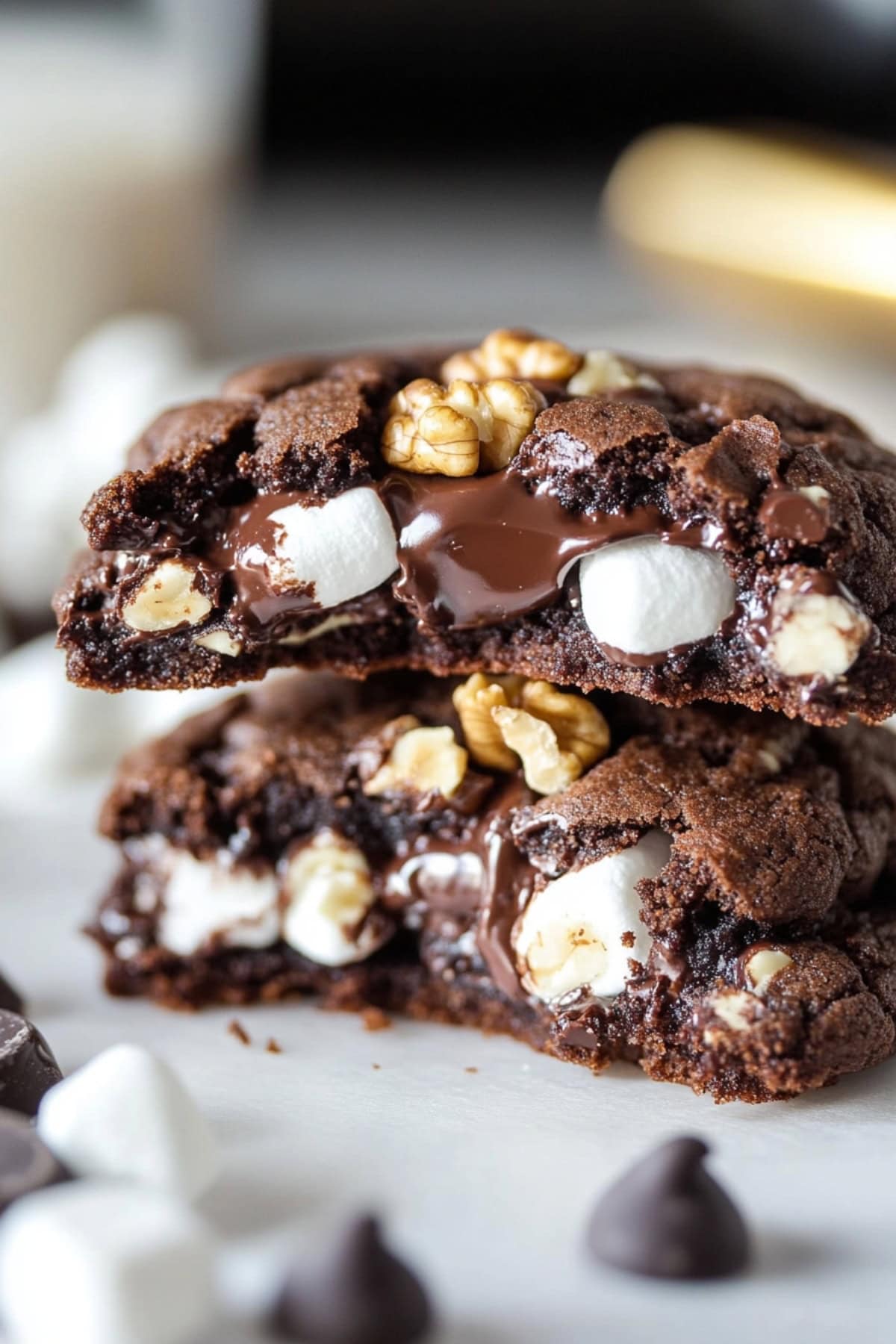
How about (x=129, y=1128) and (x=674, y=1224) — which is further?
(x=129, y=1128)

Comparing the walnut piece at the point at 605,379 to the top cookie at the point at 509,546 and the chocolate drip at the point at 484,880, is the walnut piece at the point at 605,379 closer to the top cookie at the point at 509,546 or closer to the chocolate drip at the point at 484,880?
the top cookie at the point at 509,546

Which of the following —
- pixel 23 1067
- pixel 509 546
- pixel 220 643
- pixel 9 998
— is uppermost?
pixel 509 546

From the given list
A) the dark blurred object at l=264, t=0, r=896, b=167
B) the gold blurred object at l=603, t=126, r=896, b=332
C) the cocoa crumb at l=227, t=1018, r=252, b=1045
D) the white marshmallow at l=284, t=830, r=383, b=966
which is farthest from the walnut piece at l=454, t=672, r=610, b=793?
the dark blurred object at l=264, t=0, r=896, b=167

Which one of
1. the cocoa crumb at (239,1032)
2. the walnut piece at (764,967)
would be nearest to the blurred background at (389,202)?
the cocoa crumb at (239,1032)

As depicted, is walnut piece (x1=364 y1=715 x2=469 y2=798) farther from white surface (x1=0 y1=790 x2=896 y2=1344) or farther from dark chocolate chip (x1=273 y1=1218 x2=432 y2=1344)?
dark chocolate chip (x1=273 y1=1218 x2=432 y2=1344)

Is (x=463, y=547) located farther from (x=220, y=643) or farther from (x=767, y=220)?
(x=767, y=220)

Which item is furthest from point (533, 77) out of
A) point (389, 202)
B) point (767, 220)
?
point (767, 220)
